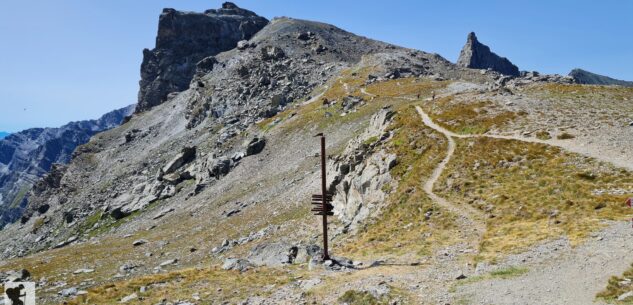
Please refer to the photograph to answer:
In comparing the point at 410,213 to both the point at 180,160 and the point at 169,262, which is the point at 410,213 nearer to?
the point at 169,262

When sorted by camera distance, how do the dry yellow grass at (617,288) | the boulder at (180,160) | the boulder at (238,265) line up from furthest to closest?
the boulder at (180,160) < the boulder at (238,265) < the dry yellow grass at (617,288)

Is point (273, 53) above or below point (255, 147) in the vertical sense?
above

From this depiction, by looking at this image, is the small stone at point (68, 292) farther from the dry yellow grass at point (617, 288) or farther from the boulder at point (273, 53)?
the boulder at point (273, 53)

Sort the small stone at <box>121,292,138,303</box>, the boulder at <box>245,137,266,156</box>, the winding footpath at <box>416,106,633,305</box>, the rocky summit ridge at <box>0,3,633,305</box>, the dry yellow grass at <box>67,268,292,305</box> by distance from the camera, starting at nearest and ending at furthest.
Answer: the winding footpath at <box>416,106,633,305</box> < the rocky summit ridge at <box>0,3,633,305</box> < the dry yellow grass at <box>67,268,292,305</box> < the small stone at <box>121,292,138,303</box> < the boulder at <box>245,137,266,156</box>

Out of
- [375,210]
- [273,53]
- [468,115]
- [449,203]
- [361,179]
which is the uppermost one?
[273,53]

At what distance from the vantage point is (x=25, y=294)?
3612 cm

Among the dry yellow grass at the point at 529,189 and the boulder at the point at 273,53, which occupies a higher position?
the boulder at the point at 273,53

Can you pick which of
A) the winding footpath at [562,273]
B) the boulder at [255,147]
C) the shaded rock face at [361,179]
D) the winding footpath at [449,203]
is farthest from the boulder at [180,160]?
the winding footpath at [562,273]

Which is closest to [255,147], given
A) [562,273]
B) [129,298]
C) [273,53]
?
[129,298]

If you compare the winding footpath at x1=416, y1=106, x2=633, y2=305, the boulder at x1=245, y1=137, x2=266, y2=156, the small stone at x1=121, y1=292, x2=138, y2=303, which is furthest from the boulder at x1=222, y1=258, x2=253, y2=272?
the boulder at x1=245, y1=137, x2=266, y2=156

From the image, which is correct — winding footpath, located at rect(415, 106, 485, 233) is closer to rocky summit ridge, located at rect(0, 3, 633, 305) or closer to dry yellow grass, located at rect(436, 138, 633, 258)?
rocky summit ridge, located at rect(0, 3, 633, 305)

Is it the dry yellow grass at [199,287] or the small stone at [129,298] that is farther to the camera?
the small stone at [129,298]

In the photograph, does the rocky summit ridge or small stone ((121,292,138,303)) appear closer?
the rocky summit ridge

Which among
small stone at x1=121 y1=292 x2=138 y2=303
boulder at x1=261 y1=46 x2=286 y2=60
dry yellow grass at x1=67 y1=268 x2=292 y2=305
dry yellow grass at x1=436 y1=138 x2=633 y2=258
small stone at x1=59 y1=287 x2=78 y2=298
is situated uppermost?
boulder at x1=261 y1=46 x2=286 y2=60
